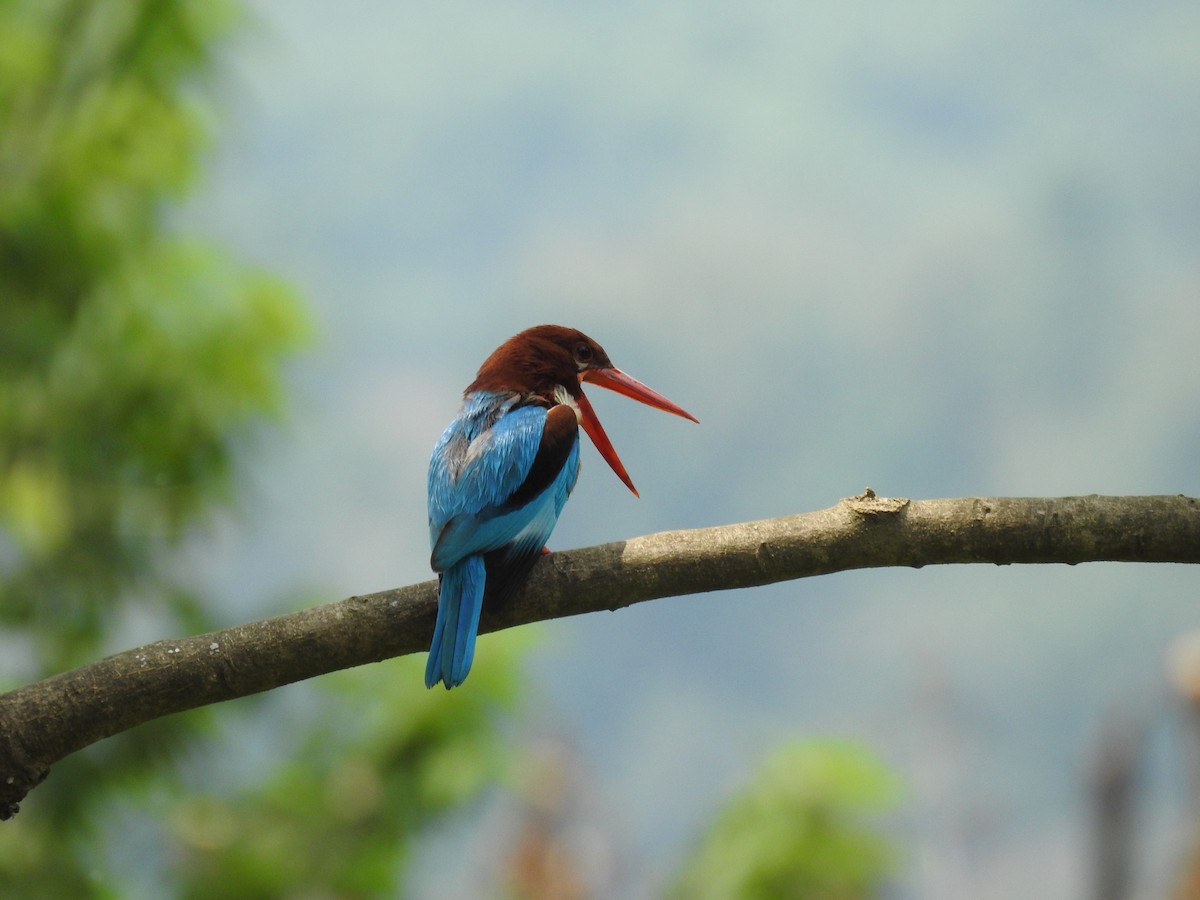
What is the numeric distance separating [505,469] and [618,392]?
616 millimetres

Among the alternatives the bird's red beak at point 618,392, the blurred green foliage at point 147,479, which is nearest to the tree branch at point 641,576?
the bird's red beak at point 618,392

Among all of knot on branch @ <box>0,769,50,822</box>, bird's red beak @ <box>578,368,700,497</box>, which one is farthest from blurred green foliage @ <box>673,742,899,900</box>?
knot on branch @ <box>0,769,50,822</box>

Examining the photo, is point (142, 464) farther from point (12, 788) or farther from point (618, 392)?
point (12, 788)

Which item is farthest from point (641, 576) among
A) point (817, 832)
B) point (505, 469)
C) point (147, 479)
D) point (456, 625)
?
point (147, 479)

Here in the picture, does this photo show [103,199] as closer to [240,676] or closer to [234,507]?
[234,507]

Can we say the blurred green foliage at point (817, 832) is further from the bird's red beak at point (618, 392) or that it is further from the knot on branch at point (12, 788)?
the knot on branch at point (12, 788)

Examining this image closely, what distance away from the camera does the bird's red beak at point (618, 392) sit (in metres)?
2.71

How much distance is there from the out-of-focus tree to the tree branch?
3.40m

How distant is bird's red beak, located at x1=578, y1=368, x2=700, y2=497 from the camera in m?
2.71

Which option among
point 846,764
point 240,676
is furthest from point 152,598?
point 240,676

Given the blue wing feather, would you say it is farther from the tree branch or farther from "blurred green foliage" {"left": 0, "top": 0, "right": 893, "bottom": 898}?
"blurred green foliage" {"left": 0, "top": 0, "right": 893, "bottom": 898}

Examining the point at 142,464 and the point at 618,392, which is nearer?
the point at 618,392

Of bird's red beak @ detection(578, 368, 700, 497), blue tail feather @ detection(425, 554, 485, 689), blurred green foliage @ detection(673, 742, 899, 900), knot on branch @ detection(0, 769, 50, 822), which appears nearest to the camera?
knot on branch @ detection(0, 769, 50, 822)

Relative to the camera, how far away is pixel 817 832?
4523mm
